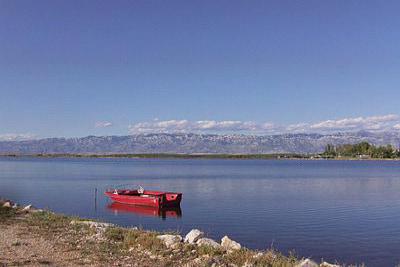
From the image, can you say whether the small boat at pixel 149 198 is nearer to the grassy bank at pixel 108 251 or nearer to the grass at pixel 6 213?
the grass at pixel 6 213

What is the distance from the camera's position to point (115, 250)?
20.1 meters

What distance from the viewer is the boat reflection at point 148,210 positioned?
1918 inches

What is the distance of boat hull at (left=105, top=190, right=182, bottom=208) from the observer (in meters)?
53.4

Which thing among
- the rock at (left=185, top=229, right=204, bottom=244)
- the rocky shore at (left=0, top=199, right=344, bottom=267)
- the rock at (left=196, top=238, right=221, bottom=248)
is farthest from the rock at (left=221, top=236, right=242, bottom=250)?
the rock at (left=185, top=229, right=204, bottom=244)

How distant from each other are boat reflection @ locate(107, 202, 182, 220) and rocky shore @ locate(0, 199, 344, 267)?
2241 centimetres

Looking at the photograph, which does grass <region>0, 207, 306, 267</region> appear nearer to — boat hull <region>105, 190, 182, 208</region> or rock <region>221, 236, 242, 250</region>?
rock <region>221, 236, 242, 250</region>

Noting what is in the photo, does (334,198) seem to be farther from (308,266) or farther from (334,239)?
(308,266)

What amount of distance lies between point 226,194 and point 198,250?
47.4m

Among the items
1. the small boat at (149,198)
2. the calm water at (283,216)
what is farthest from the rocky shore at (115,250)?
the small boat at (149,198)

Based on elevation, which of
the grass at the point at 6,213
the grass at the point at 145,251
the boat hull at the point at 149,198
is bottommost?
the boat hull at the point at 149,198

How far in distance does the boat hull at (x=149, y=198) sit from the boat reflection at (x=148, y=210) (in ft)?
2.04

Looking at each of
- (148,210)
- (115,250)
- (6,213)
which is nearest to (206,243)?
(115,250)

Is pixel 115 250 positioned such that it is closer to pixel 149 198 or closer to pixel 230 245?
pixel 230 245

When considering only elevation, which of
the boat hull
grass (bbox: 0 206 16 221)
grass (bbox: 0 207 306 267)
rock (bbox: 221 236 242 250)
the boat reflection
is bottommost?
the boat reflection
